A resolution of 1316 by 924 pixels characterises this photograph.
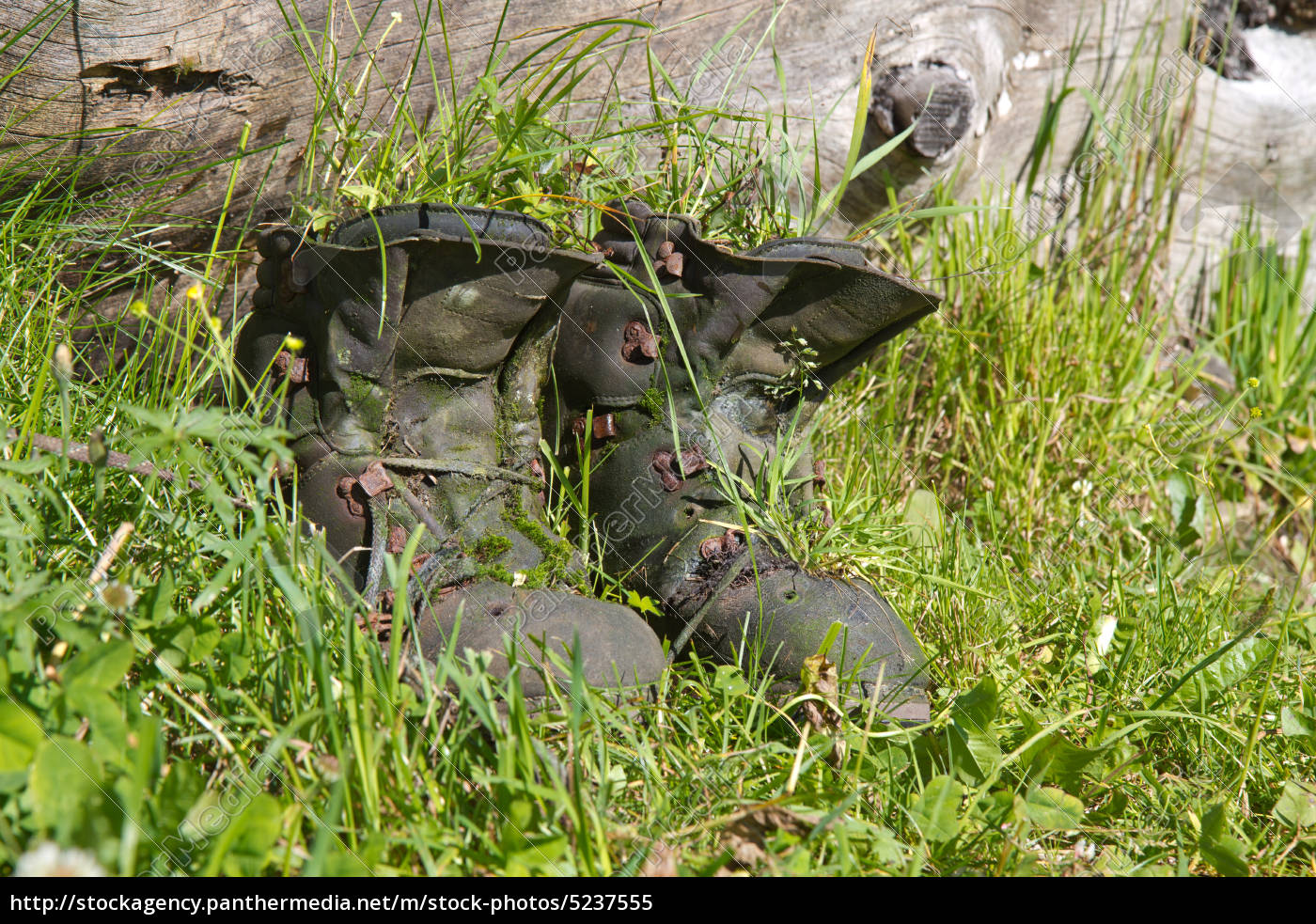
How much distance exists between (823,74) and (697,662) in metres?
1.78

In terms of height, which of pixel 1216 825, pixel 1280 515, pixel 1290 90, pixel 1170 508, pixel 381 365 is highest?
pixel 1290 90

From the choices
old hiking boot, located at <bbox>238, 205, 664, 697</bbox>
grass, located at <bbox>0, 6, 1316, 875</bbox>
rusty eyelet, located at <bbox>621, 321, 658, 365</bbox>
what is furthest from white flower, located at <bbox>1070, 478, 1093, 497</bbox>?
old hiking boot, located at <bbox>238, 205, 664, 697</bbox>

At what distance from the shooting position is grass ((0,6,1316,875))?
121 centimetres

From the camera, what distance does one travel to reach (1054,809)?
Result: 5.05 feet

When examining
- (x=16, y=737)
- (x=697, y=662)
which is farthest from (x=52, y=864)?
(x=697, y=662)

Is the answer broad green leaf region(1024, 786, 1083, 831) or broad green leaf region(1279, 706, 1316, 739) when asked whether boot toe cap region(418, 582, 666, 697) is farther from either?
broad green leaf region(1279, 706, 1316, 739)

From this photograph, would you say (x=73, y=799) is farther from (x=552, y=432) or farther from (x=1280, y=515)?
(x=1280, y=515)

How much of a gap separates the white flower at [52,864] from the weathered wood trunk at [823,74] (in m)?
1.59

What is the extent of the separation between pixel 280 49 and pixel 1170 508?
2.53 meters

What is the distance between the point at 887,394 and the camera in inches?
106

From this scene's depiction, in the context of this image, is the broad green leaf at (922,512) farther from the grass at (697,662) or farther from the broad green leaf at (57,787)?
the broad green leaf at (57,787)

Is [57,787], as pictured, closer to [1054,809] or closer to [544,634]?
[544,634]

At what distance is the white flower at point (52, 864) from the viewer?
38.8 inches
